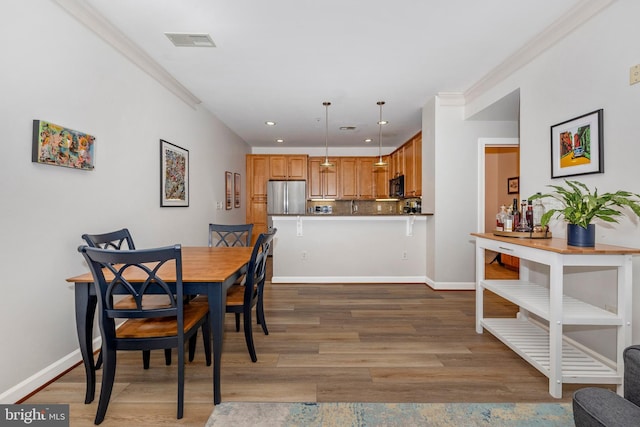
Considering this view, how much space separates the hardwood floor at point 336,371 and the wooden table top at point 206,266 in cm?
72

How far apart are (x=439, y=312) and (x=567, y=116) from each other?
2073mm

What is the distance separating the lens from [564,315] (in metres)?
1.90

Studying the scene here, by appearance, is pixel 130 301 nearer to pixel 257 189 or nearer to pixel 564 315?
pixel 564 315

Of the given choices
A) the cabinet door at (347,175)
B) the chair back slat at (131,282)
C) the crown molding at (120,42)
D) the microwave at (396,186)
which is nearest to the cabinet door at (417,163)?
the microwave at (396,186)

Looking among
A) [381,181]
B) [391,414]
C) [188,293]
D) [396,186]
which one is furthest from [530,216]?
[381,181]

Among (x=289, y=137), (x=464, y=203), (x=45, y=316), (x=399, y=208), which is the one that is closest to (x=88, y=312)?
(x=45, y=316)

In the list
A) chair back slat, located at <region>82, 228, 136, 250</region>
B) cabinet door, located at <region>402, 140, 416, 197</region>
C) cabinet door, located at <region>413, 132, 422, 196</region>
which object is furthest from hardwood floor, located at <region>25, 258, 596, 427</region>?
cabinet door, located at <region>402, 140, 416, 197</region>

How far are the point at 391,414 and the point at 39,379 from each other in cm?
209

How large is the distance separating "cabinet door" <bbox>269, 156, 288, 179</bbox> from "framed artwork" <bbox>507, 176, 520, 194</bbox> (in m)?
4.39

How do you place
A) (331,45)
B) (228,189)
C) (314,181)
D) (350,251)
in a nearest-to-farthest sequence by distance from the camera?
(331,45)
(350,251)
(228,189)
(314,181)

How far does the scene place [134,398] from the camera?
187 centimetres

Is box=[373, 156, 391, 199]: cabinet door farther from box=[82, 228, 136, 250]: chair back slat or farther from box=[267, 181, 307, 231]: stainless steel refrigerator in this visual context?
box=[82, 228, 136, 250]: chair back slat

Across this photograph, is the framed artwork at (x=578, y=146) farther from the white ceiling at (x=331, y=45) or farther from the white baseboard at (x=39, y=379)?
the white baseboard at (x=39, y=379)

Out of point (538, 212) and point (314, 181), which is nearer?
point (538, 212)
